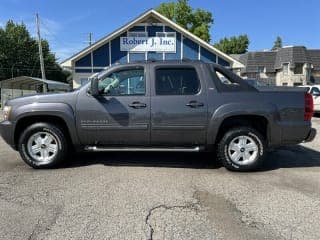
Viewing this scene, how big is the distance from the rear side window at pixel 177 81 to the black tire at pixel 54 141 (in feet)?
6.05

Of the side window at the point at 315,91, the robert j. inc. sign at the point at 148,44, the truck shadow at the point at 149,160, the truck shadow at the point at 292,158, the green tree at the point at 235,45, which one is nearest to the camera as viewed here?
the truck shadow at the point at 149,160

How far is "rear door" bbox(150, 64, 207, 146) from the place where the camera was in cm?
651

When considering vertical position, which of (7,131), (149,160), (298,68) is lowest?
(149,160)

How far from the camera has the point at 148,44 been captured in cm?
2434

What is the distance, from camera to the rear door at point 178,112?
6.51 meters

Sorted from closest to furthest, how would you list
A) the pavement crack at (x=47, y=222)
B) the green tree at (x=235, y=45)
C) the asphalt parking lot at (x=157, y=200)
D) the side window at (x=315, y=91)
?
the pavement crack at (x=47, y=222)
the asphalt parking lot at (x=157, y=200)
the side window at (x=315, y=91)
the green tree at (x=235, y=45)

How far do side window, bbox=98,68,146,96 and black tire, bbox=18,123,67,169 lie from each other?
1.06m

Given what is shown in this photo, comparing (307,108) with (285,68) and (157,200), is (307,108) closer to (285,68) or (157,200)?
(157,200)

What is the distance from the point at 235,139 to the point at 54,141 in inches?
122

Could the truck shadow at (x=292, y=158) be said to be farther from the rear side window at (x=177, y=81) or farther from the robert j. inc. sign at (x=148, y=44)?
the robert j. inc. sign at (x=148, y=44)

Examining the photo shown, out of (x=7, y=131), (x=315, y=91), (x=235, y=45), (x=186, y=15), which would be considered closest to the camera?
(x=7, y=131)

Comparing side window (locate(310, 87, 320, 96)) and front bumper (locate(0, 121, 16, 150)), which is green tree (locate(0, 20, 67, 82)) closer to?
side window (locate(310, 87, 320, 96))

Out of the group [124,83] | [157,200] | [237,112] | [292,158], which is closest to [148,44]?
[292,158]

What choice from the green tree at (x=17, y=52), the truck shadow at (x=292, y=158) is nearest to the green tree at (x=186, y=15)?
the green tree at (x=17, y=52)
